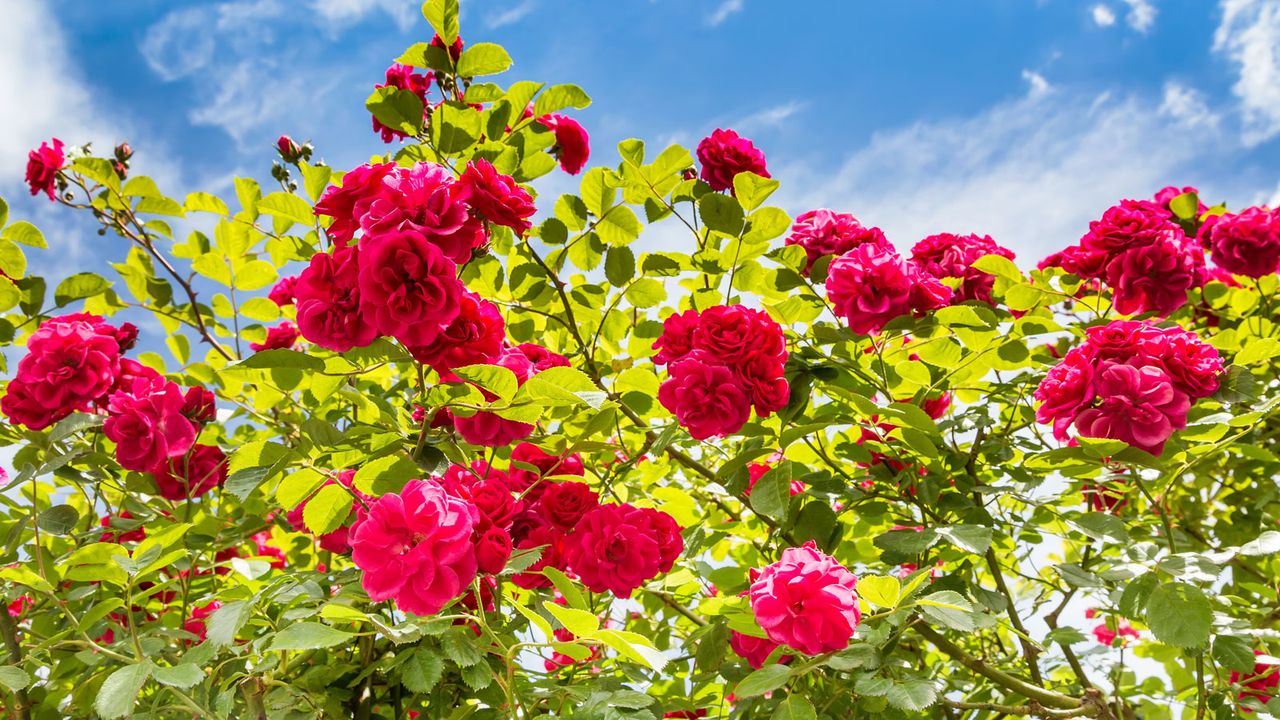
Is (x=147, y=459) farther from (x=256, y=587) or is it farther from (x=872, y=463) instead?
(x=872, y=463)

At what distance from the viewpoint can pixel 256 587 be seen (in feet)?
5.72

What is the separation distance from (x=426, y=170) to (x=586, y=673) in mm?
1246

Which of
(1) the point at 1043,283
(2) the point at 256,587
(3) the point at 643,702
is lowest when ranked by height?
(3) the point at 643,702

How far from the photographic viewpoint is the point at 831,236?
1.77m

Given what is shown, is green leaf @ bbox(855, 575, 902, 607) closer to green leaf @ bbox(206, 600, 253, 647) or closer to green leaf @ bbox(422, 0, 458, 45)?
green leaf @ bbox(206, 600, 253, 647)

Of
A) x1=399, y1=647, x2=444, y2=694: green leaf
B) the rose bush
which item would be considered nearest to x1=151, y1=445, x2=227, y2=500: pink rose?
the rose bush

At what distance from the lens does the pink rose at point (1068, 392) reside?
4.80 ft

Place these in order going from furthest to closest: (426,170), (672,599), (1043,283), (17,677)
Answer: (672,599), (1043,283), (17,677), (426,170)

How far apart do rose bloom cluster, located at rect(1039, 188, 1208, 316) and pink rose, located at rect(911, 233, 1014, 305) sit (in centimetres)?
19

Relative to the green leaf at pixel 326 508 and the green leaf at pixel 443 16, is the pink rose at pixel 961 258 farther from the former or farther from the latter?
the green leaf at pixel 326 508

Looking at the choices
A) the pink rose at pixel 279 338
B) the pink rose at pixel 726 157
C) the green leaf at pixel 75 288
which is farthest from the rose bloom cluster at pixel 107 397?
the pink rose at pixel 726 157

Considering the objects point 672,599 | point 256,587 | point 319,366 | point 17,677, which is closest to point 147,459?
point 256,587

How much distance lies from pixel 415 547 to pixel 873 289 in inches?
36.2

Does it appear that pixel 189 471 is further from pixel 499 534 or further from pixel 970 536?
pixel 970 536
